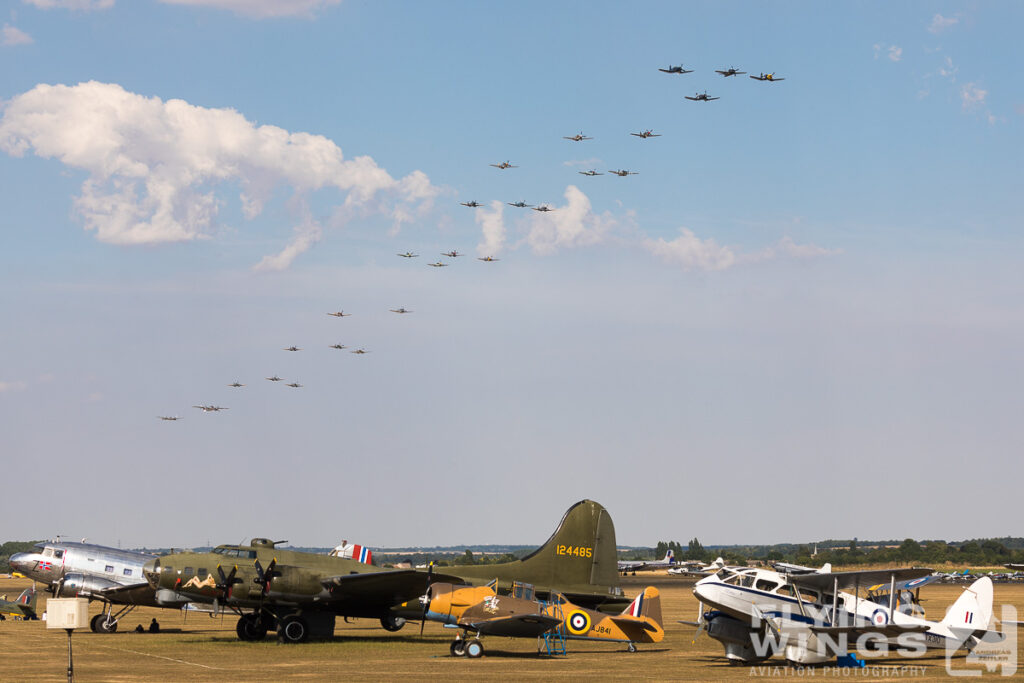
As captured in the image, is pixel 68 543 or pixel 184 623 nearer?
pixel 68 543

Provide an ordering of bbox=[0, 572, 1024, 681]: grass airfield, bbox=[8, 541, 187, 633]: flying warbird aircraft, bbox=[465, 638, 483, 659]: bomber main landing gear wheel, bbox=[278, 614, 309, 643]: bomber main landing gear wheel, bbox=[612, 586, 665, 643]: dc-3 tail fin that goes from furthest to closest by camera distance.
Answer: bbox=[8, 541, 187, 633]: flying warbird aircraft → bbox=[278, 614, 309, 643]: bomber main landing gear wheel → bbox=[612, 586, 665, 643]: dc-3 tail fin → bbox=[465, 638, 483, 659]: bomber main landing gear wheel → bbox=[0, 572, 1024, 681]: grass airfield

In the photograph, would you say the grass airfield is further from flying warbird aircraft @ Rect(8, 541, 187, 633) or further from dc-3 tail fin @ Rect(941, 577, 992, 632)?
flying warbird aircraft @ Rect(8, 541, 187, 633)

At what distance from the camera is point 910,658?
33.5 metres

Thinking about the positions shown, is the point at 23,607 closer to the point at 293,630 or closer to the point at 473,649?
the point at 293,630

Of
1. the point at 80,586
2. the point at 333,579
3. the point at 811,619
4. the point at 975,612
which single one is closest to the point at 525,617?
the point at 333,579

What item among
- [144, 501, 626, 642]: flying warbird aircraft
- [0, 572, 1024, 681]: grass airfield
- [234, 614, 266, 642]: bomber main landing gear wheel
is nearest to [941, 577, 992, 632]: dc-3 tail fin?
[0, 572, 1024, 681]: grass airfield

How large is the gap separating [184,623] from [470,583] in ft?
81.3

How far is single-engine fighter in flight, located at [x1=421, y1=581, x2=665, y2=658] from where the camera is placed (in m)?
34.3

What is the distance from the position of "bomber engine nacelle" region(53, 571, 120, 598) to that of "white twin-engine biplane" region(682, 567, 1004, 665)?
26783 mm

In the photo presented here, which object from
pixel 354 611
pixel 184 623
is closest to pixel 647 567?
pixel 184 623

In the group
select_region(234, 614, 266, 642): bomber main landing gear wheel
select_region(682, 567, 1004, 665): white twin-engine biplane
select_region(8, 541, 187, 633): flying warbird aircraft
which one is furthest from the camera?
select_region(8, 541, 187, 633): flying warbird aircraft

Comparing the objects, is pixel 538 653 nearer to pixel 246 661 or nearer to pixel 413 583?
pixel 413 583

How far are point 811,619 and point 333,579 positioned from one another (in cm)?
1623

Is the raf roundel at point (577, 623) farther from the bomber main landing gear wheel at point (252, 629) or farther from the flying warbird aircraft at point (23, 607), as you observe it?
the flying warbird aircraft at point (23, 607)
